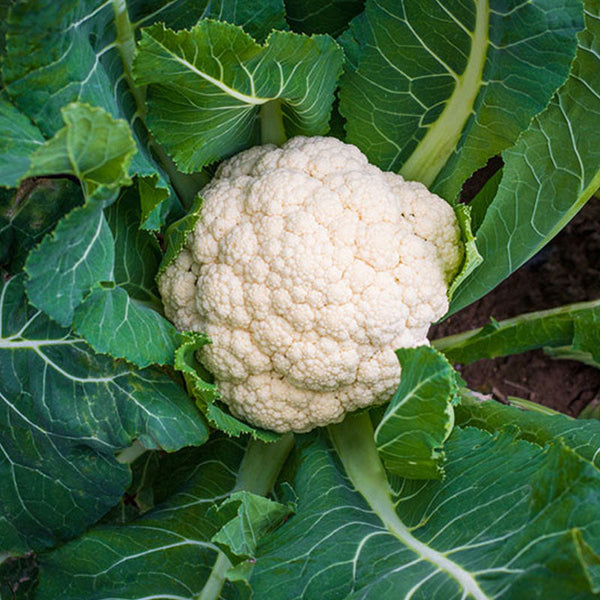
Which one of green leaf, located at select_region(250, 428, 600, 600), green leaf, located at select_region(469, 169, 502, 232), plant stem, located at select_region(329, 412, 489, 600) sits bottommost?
plant stem, located at select_region(329, 412, 489, 600)

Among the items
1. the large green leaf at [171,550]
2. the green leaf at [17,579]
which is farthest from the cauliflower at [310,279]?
the green leaf at [17,579]

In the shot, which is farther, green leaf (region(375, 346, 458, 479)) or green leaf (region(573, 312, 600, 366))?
green leaf (region(573, 312, 600, 366))

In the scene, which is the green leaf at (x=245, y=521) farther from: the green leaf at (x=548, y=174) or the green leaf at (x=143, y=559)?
the green leaf at (x=548, y=174)

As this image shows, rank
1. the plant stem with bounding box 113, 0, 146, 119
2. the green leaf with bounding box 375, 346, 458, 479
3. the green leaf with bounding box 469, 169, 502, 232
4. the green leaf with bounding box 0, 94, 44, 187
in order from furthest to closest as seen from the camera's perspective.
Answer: the green leaf with bounding box 469, 169, 502, 232 → the plant stem with bounding box 113, 0, 146, 119 → the green leaf with bounding box 375, 346, 458, 479 → the green leaf with bounding box 0, 94, 44, 187

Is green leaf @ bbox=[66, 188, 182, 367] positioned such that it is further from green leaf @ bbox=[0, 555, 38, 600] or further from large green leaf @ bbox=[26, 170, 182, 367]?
green leaf @ bbox=[0, 555, 38, 600]

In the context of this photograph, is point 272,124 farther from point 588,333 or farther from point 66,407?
point 588,333

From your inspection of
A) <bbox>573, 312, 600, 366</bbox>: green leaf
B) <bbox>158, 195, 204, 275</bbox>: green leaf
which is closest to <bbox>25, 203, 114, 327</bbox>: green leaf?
<bbox>158, 195, 204, 275</bbox>: green leaf

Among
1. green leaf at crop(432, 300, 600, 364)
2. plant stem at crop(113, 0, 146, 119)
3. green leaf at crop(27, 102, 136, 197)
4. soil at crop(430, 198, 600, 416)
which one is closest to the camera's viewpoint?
green leaf at crop(27, 102, 136, 197)
